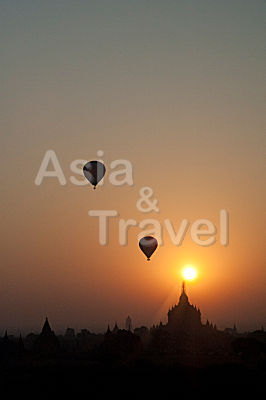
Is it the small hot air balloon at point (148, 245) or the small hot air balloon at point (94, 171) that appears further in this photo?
the small hot air balloon at point (148, 245)

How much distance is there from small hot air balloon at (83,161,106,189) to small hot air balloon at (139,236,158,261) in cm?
1730

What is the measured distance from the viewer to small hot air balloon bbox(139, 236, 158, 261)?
Result: 65.9 m

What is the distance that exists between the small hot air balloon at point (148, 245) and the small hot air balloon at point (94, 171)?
17.3 m

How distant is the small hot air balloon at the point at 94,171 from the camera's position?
51000mm

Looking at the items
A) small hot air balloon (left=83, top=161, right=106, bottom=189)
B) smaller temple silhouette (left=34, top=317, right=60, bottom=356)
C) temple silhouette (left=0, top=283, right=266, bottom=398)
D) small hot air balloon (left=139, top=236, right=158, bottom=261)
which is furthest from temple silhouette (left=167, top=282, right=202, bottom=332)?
small hot air balloon (left=83, top=161, right=106, bottom=189)

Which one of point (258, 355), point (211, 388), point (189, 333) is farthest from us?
point (189, 333)

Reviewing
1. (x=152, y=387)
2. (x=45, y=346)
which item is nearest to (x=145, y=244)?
(x=152, y=387)

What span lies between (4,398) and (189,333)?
82574mm

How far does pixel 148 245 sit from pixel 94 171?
1870cm

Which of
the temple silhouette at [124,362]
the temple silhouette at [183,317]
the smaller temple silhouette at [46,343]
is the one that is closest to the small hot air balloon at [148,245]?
the temple silhouette at [124,362]

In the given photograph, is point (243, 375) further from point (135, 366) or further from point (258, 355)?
point (258, 355)

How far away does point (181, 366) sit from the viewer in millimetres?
62062

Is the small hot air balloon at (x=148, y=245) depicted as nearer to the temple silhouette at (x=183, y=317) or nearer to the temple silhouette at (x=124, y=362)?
the temple silhouette at (x=124, y=362)

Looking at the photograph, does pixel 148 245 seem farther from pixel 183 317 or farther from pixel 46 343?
Answer: pixel 183 317
